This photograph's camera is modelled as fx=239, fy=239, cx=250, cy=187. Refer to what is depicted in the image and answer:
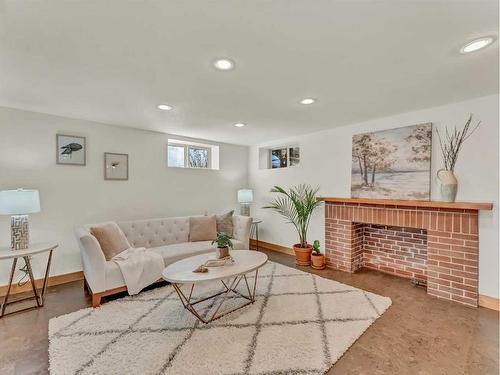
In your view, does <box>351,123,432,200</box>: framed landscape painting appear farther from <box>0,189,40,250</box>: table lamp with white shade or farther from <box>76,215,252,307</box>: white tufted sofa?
<box>0,189,40,250</box>: table lamp with white shade

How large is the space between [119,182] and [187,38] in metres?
2.80

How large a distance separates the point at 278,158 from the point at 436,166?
2.70 meters

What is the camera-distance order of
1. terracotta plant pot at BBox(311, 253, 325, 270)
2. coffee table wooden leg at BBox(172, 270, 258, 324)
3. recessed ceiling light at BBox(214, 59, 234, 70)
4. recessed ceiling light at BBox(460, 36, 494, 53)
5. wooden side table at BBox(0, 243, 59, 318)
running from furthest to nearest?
terracotta plant pot at BBox(311, 253, 325, 270)
wooden side table at BBox(0, 243, 59, 318)
coffee table wooden leg at BBox(172, 270, 258, 324)
recessed ceiling light at BBox(214, 59, 234, 70)
recessed ceiling light at BBox(460, 36, 494, 53)

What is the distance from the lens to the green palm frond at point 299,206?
3936 mm

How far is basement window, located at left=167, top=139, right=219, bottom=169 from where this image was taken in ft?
14.5

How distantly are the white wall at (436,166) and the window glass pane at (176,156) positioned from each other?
1773mm

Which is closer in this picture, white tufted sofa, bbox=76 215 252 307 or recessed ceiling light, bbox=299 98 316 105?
white tufted sofa, bbox=76 215 252 307

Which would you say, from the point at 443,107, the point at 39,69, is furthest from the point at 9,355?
the point at 443,107

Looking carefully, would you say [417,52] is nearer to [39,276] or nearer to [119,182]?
[119,182]

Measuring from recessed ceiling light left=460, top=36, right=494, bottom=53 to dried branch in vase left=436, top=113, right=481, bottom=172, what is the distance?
1311 millimetres

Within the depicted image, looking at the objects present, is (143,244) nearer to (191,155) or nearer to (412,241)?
(191,155)

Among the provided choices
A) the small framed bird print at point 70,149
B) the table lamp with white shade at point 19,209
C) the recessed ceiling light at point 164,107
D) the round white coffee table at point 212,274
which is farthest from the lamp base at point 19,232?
the recessed ceiling light at point 164,107

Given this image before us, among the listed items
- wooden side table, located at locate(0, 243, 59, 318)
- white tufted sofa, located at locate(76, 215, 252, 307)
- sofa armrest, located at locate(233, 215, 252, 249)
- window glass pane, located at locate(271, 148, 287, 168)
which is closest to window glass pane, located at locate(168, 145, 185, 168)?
white tufted sofa, located at locate(76, 215, 252, 307)

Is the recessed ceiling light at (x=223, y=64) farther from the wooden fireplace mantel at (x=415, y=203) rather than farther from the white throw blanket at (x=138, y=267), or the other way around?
the wooden fireplace mantel at (x=415, y=203)
